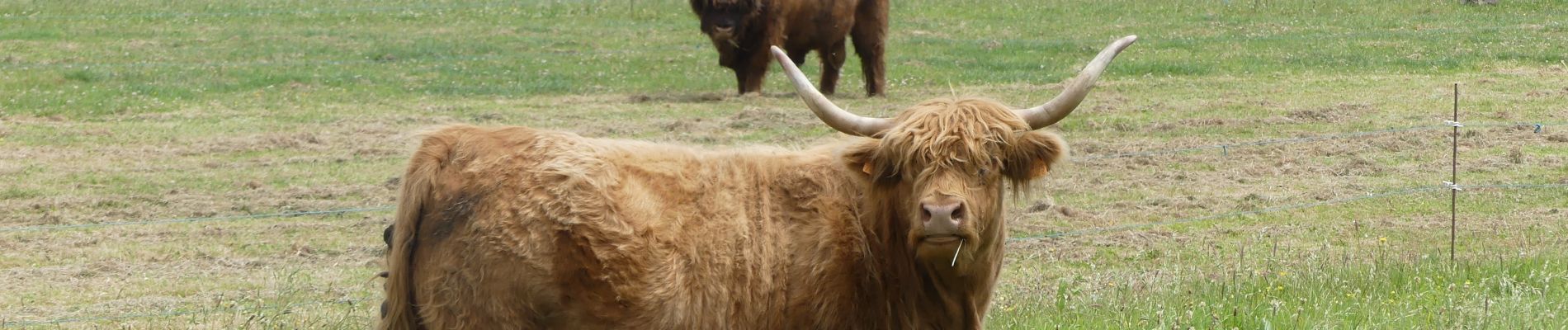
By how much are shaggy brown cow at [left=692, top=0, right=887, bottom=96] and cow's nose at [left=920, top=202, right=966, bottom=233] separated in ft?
40.4

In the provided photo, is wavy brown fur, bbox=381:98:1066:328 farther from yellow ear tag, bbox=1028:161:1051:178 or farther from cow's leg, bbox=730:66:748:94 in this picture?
cow's leg, bbox=730:66:748:94

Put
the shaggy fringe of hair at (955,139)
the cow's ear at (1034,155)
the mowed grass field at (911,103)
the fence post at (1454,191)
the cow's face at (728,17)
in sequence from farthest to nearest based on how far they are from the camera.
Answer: the cow's face at (728,17) < the fence post at (1454,191) < the mowed grass field at (911,103) < the cow's ear at (1034,155) < the shaggy fringe of hair at (955,139)

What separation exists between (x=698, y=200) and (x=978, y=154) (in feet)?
3.01

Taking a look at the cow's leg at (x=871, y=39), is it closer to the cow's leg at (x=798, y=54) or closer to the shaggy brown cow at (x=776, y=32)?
the shaggy brown cow at (x=776, y=32)

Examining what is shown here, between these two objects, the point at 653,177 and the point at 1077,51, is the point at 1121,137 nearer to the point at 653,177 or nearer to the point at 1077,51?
the point at 1077,51

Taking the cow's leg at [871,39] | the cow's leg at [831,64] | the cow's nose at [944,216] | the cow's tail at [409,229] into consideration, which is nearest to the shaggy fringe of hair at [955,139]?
the cow's nose at [944,216]

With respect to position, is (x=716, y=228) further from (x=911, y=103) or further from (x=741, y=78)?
(x=741, y=78)

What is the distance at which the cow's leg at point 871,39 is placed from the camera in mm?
17266

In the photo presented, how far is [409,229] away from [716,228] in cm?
94

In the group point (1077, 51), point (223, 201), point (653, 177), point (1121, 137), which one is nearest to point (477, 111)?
point (223, 201)

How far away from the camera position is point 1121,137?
511 inches

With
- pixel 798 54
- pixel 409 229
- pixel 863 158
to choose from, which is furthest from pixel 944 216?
pixel 798 54

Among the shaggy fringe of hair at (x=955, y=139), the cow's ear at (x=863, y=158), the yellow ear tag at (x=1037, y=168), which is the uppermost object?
the shaggy fringe of hair at (x=955, y=139)

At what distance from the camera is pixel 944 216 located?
4527 mm
